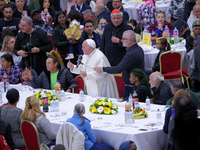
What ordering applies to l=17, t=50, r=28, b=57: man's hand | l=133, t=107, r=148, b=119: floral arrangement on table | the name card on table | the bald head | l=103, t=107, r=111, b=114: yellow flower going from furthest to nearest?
the bald head
the name card on table
l=17, t=50, r=28, b=57: man's hand
l=103, t=107, r=111, b=114: yellow flower
l=133, t=107, r=148, b=119: floral arrangement on table

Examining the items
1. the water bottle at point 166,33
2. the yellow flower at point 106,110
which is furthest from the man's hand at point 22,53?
the water bottle at point 166,33

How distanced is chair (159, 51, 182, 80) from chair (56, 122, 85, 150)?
4068 mm

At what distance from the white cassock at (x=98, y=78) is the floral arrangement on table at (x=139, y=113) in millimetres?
1666

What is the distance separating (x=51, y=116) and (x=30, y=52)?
2748mm

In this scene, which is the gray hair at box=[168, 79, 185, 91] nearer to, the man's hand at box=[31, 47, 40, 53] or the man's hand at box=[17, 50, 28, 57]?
the man's hand at box=[31, 47, 40, 53]

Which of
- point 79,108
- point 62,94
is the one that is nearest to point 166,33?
point 62,94

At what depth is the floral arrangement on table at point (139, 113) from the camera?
6.46 metres

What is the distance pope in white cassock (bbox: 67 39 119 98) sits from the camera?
320 inches

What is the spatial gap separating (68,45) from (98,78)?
76.8 inches

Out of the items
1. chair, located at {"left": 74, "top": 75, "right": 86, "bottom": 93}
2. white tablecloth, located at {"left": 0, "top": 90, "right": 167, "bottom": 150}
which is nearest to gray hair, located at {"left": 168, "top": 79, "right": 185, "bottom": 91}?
white tablecloth, located at {"left": 0, "top": 90, "right": 167, "bottom": 150}

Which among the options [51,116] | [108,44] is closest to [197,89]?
[108,44]

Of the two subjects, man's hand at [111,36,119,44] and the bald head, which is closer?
man's hand at [111,36,119,44]

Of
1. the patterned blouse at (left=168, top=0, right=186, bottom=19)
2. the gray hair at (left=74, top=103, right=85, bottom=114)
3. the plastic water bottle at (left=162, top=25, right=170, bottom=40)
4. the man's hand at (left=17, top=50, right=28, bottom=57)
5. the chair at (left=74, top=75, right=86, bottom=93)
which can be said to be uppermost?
the patterned blouse at (left=168, top=0, right=186, bottom=19)

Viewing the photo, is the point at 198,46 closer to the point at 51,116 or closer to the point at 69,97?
the point at 69,97
